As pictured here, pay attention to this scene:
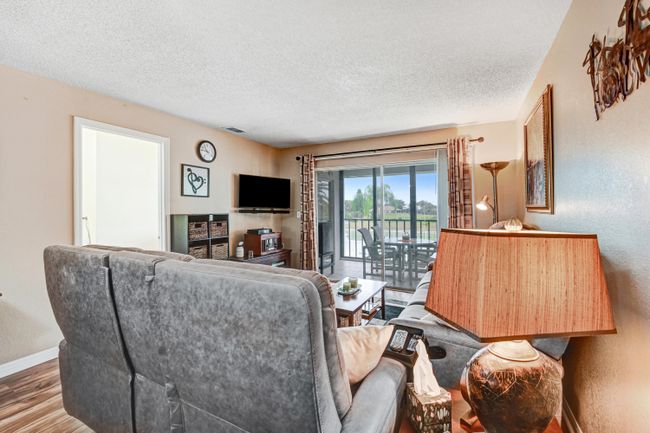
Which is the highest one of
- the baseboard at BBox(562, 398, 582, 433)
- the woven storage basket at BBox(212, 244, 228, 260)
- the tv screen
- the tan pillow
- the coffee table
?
the tv screen

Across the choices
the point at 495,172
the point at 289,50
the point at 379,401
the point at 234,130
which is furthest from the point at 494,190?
the point at 234,130

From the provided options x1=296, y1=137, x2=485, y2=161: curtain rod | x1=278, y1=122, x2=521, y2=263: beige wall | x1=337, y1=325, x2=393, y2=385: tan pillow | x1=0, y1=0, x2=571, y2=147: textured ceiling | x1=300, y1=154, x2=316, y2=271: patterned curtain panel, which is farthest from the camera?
x1=300, y1=154, x2=316, y2=271: patterned curtain panel

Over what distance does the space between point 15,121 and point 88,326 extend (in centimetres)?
210

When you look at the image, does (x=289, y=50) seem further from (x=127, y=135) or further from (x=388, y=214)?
(x=388, y=214)

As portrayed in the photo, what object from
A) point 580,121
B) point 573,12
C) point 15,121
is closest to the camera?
point 580,121

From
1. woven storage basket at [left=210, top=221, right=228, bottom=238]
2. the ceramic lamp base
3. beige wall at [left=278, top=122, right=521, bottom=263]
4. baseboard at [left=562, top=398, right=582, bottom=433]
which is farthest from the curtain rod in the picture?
the ceramic lamp base

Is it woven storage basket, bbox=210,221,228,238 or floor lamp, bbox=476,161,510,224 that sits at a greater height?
floor lamp, bbox=476,161,510,224

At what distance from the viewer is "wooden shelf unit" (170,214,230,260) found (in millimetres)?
3436

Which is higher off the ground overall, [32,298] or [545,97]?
[545,97]

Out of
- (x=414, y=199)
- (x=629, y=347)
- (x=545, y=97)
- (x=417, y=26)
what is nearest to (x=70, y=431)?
(x=629, y=347)

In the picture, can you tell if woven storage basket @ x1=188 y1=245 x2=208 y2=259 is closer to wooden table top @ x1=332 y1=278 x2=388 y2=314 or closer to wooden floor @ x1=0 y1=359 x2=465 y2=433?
wooden floor @ x1=0 y1=359 x2=465 y2=433

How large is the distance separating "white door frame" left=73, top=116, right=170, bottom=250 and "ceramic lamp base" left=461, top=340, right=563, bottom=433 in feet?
10.9

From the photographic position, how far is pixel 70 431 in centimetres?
168

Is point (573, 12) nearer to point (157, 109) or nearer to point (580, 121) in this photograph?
point (580, 121)
